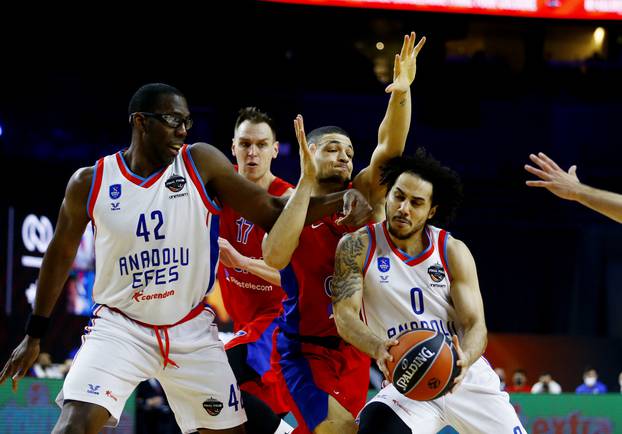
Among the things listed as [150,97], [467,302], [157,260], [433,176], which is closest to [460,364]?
[467,302]

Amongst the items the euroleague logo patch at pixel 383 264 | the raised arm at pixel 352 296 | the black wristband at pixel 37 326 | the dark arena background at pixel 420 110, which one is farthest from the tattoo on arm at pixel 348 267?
the dark arena background at pixel 420 110

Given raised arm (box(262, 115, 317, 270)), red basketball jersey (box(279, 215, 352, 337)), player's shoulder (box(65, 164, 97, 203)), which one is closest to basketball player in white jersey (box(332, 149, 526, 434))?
red basketball jersey (box(279, 215, 352, 337))

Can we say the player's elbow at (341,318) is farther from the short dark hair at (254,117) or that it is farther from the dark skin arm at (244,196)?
the short dark hair at (254,117)

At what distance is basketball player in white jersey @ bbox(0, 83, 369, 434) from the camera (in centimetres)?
505

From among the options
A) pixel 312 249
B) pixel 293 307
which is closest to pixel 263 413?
pixel 293 307

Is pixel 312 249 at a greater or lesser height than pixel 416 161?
lesser

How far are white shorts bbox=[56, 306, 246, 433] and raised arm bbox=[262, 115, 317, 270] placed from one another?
0.59 metres

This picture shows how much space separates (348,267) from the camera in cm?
544

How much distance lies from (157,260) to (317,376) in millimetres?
1281

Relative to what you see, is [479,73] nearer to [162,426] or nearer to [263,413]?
[162,426]

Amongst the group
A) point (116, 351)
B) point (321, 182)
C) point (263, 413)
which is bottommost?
point (263, 413)

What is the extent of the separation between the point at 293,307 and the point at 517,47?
16.5m

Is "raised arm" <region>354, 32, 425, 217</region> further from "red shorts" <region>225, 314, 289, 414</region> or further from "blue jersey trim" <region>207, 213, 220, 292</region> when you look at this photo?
"red shorts" <region>225, 314, 289, 414</region>

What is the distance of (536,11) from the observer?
12.8 meters
